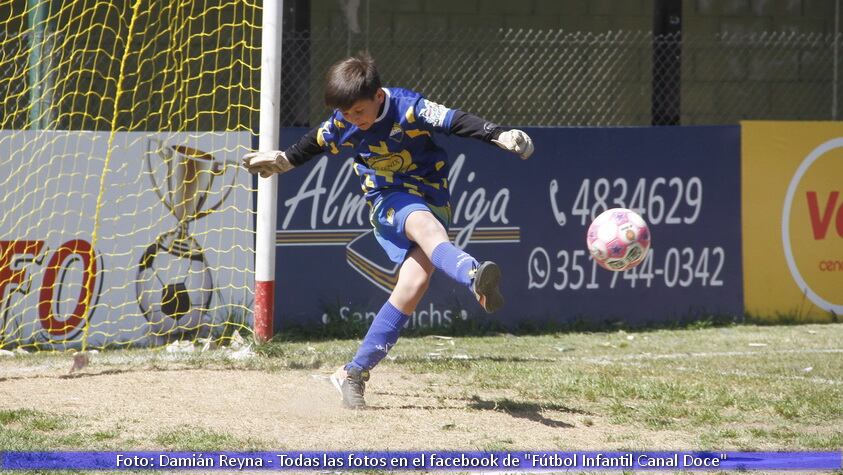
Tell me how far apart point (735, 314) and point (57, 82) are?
6.06m

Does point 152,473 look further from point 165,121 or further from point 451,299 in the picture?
point 165,121

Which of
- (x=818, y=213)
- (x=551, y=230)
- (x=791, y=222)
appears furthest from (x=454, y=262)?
(x=818, y=213)

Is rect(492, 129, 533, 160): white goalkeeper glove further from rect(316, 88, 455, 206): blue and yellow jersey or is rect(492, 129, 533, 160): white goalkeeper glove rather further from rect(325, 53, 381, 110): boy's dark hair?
rect(325, 53, 381, 110): boy's dark hair

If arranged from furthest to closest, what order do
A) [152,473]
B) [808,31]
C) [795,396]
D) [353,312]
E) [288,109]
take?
[808,31]
[288,109]
[353,312]
[795,396]
[152,473]

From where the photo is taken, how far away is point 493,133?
559 centimetres

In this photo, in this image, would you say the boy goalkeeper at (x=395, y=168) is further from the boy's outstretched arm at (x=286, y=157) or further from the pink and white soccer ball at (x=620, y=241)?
the pink and white soccer ball at (x=620, y=241)

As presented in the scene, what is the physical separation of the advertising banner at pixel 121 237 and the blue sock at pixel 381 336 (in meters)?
2.90

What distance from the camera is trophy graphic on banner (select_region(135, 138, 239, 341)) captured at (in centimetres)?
859

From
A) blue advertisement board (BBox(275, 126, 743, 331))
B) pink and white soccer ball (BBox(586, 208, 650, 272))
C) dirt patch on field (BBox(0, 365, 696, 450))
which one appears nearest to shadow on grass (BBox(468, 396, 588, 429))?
dirt patch on field (BBox(0, 365, 696, 450))

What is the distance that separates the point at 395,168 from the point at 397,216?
0.28 m

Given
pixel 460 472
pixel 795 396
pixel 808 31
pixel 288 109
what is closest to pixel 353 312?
pixel 288 109

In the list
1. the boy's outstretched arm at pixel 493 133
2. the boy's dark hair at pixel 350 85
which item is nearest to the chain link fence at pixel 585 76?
the boy's dark hair at pixel 350 85

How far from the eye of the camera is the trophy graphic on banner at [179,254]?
8593mm

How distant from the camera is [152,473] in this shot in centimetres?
462
